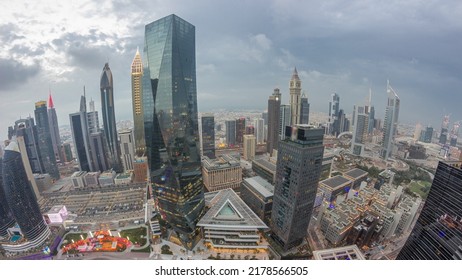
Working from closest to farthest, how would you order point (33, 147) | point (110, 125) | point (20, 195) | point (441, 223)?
1. point (441, 223)
2. point (20, 195)
3. point (33, 147)
4. point (110, 125)

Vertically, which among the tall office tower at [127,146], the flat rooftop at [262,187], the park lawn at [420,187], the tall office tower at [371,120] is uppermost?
the tall office tower at [371,120]

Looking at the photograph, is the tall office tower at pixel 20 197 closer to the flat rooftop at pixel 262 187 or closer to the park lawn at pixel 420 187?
the flat rooftop at pixel 262 187

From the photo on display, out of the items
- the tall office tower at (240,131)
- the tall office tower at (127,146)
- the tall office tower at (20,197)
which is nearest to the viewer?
the tall office tower at (20,197)

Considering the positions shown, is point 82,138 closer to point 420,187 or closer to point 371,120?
point 371,120

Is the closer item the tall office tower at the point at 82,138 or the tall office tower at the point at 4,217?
the tall office tower at the point at 4,217

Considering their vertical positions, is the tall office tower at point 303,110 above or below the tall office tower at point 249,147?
above

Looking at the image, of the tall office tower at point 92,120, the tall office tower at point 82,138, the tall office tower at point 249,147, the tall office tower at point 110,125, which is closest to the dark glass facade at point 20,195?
the tall office tower at point 82,138

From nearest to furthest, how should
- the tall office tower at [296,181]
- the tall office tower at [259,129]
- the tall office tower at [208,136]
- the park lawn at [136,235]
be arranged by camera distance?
the tall office tower at [296,181] → the park lawn at [136,235] → the tall office tower at [208,136] → the tall office tower at [259,129]

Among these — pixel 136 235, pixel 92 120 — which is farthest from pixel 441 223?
pixel 92 120
